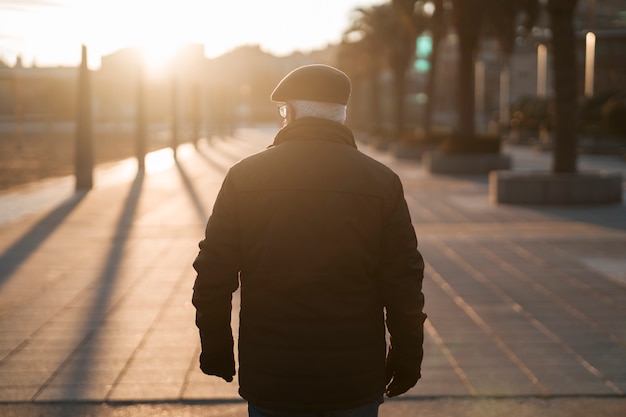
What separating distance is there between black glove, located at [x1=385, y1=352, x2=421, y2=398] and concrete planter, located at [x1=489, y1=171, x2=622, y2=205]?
575 inches

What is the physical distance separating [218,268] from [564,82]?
599 inches

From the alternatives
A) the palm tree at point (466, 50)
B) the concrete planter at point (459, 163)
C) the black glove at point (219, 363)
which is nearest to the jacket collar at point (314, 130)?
the black glove at point (219, 363)

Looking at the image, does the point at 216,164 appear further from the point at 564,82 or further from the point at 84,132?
the point at 564,82

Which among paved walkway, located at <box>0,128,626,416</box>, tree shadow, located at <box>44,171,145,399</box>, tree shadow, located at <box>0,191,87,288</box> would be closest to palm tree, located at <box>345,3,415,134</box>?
tree shadow, located at <box>0,191,87,288</box>

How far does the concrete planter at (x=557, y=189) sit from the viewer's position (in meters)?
17.2

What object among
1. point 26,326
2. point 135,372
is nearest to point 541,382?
point 135,372

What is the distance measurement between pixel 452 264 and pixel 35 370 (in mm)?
5544

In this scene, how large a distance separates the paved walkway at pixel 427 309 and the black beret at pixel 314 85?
2697 millimetres

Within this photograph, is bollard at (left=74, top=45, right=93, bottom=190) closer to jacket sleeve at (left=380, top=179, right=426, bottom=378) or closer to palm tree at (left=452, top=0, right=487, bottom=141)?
palm tree at (left=452, top=0, right=487, bottom=141)

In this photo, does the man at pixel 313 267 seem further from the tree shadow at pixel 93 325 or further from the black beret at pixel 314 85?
the tree shadow at pixel 93 325

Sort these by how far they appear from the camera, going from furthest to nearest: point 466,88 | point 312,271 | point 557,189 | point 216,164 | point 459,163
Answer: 1. point 216,164
2. point 466,88
3. point 459,163
4. point 557,189
5. point 312,271

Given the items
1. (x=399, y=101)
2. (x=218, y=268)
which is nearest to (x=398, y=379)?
(x=218, y=268)

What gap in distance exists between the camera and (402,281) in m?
2.94

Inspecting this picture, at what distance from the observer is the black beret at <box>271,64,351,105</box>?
2.95m
